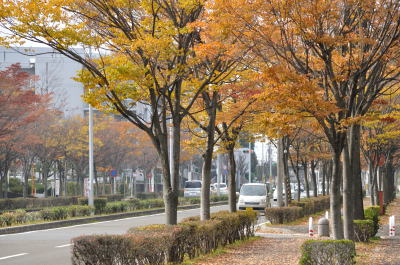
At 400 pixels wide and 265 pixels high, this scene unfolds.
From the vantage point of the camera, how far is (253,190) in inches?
1535

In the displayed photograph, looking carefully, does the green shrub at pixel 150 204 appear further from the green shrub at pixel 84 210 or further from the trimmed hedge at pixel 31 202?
the green shrub at pixel 84 210

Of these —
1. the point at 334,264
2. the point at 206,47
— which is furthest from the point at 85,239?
the point at 206,47

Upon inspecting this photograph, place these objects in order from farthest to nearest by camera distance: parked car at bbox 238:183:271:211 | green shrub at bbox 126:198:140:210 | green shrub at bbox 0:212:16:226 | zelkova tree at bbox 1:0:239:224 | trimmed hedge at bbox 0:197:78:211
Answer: green shrub at bbox 126:198:140:210 → parked car at bbox 238:183:271:211 → trimmed hedge at bbox 0:197:78:211 → green shrub at bbox 0:212:16:226 → zelkova tree at bbox 1:0:239:224

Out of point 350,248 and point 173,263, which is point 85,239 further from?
point 350,248

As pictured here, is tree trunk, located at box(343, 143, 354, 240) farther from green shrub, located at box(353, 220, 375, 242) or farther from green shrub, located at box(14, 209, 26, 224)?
green shrub, located at box(14, 209, 26, 224)


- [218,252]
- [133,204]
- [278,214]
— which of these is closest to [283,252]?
[218,252]

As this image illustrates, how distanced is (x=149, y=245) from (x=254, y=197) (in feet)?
88.2

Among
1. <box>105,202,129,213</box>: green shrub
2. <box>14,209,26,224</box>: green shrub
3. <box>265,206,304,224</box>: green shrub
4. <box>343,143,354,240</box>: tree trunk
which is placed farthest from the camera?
<box>105,202,129,213</box>: green shrub

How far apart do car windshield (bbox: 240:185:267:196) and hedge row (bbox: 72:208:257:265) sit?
905 inches

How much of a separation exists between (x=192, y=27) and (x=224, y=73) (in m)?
2.85

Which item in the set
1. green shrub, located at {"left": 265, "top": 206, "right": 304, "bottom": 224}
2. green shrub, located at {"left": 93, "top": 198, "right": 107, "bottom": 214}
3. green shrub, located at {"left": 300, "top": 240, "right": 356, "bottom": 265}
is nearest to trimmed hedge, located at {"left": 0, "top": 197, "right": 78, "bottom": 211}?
green shrub, located at {"left": 93, "top": 198, "right": 107, "bottom": 214}

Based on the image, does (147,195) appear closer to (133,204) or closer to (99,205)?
(133,204)

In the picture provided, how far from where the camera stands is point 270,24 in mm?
14516

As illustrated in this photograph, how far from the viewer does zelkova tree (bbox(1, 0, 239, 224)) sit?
13078 mm
